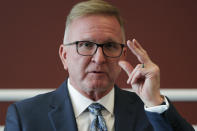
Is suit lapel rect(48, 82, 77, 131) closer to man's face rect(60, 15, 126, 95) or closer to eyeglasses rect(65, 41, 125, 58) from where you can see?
man's face rect(60, 15, 126, 95)

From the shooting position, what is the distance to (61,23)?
2.29 m

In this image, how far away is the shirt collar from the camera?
1.43 meters

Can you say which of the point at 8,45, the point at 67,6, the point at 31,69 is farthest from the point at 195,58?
the point at 8,45

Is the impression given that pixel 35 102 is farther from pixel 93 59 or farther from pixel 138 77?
pixel 138 77

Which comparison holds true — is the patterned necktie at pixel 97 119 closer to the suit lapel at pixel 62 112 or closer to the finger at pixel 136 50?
the suit lapel at pixel 62 112

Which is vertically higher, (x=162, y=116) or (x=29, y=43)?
(x=29, y=43)

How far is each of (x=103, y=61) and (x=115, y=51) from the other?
95 mm

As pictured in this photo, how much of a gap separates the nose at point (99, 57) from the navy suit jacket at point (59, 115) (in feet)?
0.82

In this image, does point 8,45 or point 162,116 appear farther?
point 8,45

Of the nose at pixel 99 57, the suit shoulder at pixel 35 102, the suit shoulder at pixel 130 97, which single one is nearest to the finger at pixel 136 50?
the nose at pixel 99 57

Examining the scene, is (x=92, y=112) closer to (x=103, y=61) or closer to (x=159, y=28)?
(x=103, y=61)

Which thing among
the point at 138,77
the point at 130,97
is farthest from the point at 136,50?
the point at 130,97

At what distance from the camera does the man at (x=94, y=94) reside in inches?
50.4

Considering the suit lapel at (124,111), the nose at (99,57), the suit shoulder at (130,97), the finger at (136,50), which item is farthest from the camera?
the suit shoulder at (130,97)
